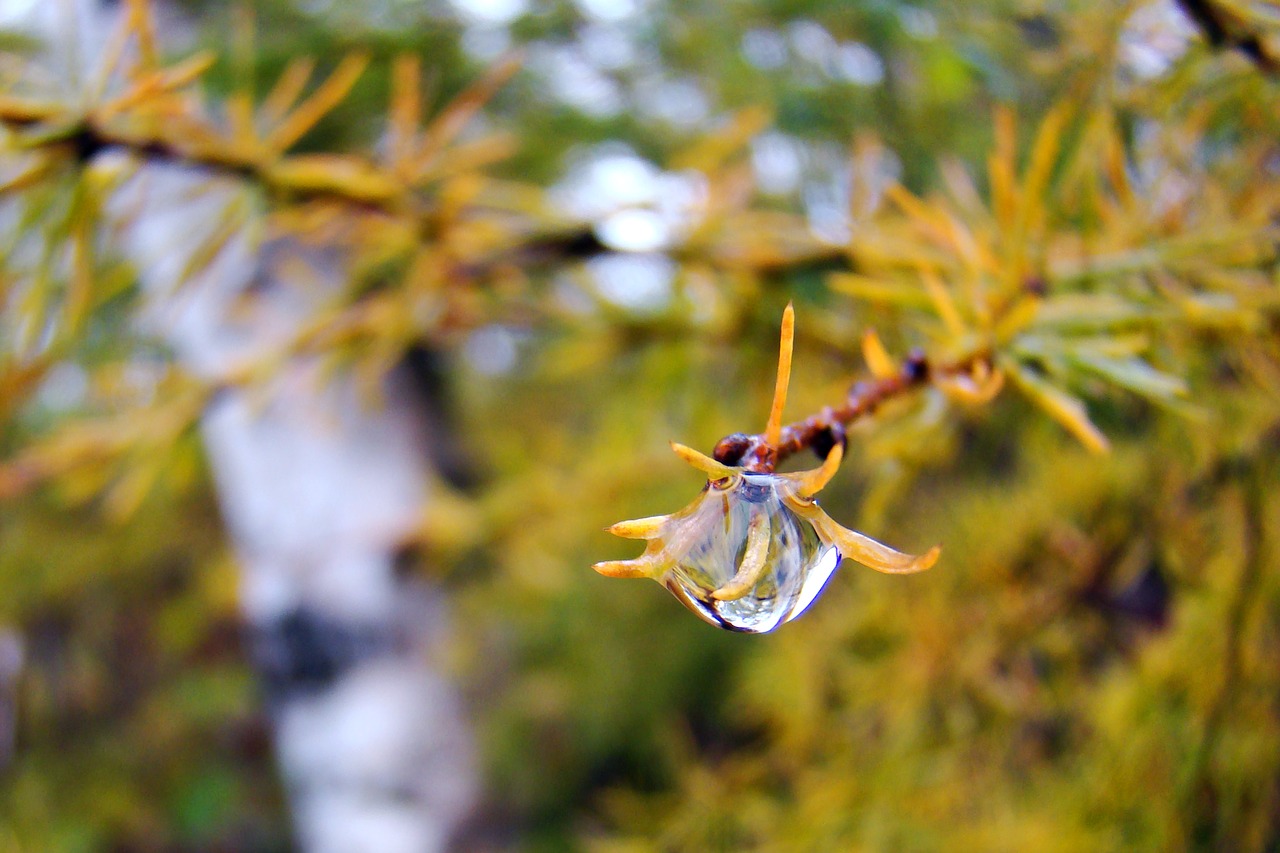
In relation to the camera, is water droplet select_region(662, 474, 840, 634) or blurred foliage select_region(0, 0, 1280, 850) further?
blurred foliage select_region(0, 0, 1280, 850)

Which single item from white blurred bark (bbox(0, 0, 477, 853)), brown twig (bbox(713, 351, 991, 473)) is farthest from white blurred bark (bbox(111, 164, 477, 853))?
brown twig (bbox(713, 351, 991, 473))

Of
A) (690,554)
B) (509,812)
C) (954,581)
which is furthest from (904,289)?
(509,812)

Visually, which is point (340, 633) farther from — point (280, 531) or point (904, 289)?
point (904, 289)

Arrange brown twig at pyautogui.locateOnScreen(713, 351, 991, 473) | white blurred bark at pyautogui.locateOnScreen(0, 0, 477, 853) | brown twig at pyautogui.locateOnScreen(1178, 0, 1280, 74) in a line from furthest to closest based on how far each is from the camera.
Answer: white blurred bark at pyautogui.locateOnScreen(0, 0, 477, 853)
brown twig at pyautogui.locateOnScreen(1178, 0, 1280, 74)
brown twig at pyautogui.locateOnScreen(713, 351, 991, 473)

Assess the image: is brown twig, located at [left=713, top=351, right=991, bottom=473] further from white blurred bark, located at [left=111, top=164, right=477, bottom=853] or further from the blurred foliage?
white blurred bark, located at [left=111, top=164, right=477, bottom=853]

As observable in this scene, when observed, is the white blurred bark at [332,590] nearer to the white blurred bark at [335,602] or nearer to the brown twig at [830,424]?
the white blurred bark at [335,602]

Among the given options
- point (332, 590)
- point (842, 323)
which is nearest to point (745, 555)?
point (842, 323)

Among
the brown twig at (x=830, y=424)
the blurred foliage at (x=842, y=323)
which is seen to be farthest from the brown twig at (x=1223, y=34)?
the brown twig at (x=830, y=424)

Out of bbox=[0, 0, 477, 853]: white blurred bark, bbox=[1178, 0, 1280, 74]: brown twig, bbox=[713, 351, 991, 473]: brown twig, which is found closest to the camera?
bbox=[713, 351, 991, 473]: brown twig
